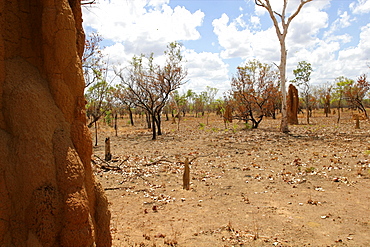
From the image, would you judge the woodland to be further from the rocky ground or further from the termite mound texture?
the termite mound texture

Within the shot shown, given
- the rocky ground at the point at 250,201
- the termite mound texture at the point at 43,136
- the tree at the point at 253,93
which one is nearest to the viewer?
the termite mound texture at the point at 43,136

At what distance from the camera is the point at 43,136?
278 centimetres

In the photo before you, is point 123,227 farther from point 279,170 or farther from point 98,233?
point 279,170

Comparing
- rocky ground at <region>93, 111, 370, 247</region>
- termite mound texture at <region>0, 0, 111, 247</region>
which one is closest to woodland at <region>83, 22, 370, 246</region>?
rocky ground at <region>93, 111, 370, 247</region>

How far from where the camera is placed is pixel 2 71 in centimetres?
276

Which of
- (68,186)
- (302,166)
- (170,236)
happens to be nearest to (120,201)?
(170,236)

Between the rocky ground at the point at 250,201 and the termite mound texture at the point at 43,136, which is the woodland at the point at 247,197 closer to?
the rocky ground at the point at 250,201

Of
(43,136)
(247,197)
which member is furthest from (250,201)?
(43,136)

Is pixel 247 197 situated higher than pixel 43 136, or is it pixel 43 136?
pixel 43 136

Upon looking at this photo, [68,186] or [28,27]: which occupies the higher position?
[28,27]

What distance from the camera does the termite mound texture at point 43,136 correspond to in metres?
2.59

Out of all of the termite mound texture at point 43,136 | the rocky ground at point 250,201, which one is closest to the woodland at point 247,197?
the rocky ground at point 250,201

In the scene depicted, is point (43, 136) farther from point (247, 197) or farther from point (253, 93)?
point (253, 93)

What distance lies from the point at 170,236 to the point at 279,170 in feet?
18.8
